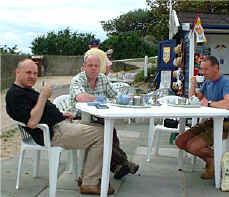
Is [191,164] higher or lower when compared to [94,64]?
lower

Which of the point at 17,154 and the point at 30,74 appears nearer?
the point at 30,74

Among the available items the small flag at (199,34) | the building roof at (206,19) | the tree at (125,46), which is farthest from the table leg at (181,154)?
the tree at (125,46)

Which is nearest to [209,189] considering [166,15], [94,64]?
[94,64]

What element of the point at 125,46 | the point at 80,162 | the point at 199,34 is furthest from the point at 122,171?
the point at 125,46

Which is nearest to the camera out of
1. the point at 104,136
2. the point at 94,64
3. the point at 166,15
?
the point at 104,136

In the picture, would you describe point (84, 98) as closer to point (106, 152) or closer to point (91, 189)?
point (106, 152)

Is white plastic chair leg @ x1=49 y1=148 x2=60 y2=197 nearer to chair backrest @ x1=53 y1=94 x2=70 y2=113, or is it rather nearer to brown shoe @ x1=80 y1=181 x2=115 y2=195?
brown shoe @ x1=80 y1=181 x2=115 y2=195

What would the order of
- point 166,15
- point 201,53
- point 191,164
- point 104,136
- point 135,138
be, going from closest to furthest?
point 104,136
point 191,164
point 135,138
point 201,53
point 166,15

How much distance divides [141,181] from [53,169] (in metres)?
1.05

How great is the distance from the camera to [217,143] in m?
3.76

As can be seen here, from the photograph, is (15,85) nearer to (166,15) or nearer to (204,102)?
(204,102)

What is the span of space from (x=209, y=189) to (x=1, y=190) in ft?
6.22

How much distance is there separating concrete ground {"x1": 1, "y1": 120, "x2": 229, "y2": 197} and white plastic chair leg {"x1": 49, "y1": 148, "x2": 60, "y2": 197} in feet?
0.69

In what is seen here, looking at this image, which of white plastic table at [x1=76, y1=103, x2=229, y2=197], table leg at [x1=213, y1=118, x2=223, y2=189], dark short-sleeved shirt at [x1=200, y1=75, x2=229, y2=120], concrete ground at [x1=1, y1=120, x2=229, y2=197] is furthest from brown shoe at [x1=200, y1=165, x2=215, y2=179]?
dark short-sleeved shirt at [x1=200, y1=75, x2=229, y2=120]
